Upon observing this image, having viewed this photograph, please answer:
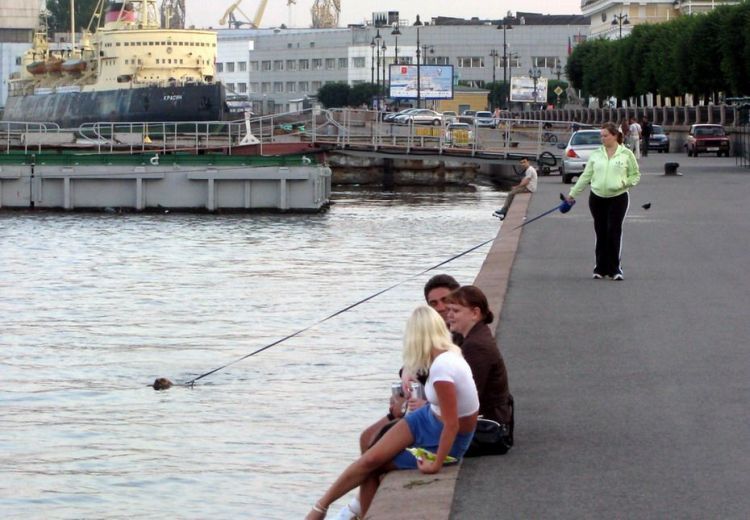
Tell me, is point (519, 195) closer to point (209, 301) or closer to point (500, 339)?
point (209, 301)

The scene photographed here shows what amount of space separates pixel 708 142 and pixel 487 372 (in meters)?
57.1

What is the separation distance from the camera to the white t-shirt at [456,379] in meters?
8.11

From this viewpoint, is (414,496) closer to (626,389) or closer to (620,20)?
(626,389)

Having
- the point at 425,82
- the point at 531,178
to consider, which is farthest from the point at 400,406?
the point at 425,82

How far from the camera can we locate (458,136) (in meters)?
60.8

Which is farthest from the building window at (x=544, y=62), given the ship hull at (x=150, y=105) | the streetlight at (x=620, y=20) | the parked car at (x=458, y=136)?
the parked car at (x=458, y=136)

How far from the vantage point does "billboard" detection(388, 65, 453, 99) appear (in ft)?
365

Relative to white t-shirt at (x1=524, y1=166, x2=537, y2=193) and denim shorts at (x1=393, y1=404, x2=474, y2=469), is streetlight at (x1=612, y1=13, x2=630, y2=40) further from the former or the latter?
denim shorts at (x1=393, y1=404, x2=474, y2=469)

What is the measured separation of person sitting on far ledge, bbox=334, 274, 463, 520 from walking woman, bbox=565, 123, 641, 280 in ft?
25.4

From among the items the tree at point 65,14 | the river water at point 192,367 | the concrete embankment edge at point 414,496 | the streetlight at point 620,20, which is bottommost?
the river water at point 192,367

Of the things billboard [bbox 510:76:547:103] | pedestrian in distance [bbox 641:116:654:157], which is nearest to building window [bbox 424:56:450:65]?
billboard [bbox 510:76:547:103]

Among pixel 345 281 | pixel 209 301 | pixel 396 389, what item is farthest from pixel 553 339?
pixel 345 281

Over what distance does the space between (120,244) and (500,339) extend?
22.2 meters

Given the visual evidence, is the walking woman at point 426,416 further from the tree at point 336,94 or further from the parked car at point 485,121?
the tree at point 336,94
